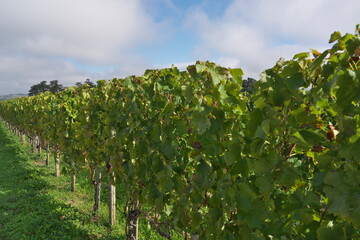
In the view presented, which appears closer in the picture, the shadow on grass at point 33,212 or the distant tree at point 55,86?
the shadow on grass at point 33,212

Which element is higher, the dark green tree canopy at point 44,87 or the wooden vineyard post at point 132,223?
the dark green tree canopy at point 44,87

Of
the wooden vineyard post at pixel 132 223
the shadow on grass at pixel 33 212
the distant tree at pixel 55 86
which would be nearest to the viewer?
the wooden vineyard post at pixel 132 223

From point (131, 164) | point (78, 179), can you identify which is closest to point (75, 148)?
point (78, 179)

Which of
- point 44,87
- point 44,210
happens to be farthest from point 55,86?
point 44,210

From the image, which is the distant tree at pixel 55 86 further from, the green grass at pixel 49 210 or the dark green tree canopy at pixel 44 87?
the green grass at pixel 49 210

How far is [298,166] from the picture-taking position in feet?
5.72

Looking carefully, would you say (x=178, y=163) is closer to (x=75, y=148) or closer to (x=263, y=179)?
(x=263, y=179)

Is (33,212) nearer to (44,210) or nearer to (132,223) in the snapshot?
(44,210)

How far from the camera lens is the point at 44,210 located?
7.20m

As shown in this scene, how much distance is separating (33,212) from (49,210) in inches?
14.1

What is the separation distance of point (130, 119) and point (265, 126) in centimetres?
263

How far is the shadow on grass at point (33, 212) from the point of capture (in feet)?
19.9

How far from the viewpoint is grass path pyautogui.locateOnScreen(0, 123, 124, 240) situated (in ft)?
20.0

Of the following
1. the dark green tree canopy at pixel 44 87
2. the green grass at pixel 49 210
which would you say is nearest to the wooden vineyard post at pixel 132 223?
the green grass at pixel 49 210
